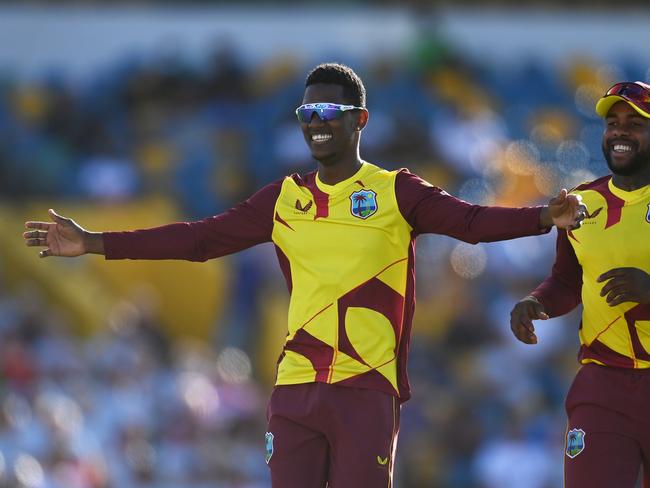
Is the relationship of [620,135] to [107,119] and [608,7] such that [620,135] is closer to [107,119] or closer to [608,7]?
[107,119]

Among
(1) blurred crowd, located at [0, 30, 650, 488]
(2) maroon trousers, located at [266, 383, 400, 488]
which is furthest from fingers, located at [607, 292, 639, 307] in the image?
(1) blurred crowd, located at [0, 30, 650, 488]

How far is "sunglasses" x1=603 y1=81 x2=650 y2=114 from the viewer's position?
6918 mm

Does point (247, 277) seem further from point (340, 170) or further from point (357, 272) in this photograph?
point (357, 272)

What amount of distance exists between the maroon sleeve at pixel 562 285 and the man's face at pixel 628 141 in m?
0.45

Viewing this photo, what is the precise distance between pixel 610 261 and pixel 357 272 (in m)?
1.18

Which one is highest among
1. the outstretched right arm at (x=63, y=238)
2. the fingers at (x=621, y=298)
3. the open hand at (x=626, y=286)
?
the outstretched right arm at (x=63, y=238)

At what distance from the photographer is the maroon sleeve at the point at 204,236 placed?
7.22 metres

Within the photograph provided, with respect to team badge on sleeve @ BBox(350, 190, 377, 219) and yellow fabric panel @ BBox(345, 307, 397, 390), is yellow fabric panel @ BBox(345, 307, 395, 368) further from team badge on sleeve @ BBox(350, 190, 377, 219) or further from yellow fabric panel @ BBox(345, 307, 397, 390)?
team badge on sleeve @ BBox(350, 190, 377, 219)

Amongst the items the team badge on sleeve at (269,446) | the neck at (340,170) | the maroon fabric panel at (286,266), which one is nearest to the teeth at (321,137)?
the neck at (340,170)

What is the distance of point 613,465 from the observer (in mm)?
6758

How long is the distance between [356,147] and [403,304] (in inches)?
31.3

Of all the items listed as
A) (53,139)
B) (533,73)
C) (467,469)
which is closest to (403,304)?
(467,469)

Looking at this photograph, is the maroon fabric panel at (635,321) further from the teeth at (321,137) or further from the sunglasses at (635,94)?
the teeth at (321,137)

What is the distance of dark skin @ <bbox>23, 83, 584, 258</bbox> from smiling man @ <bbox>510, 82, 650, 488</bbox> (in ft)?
3.59
